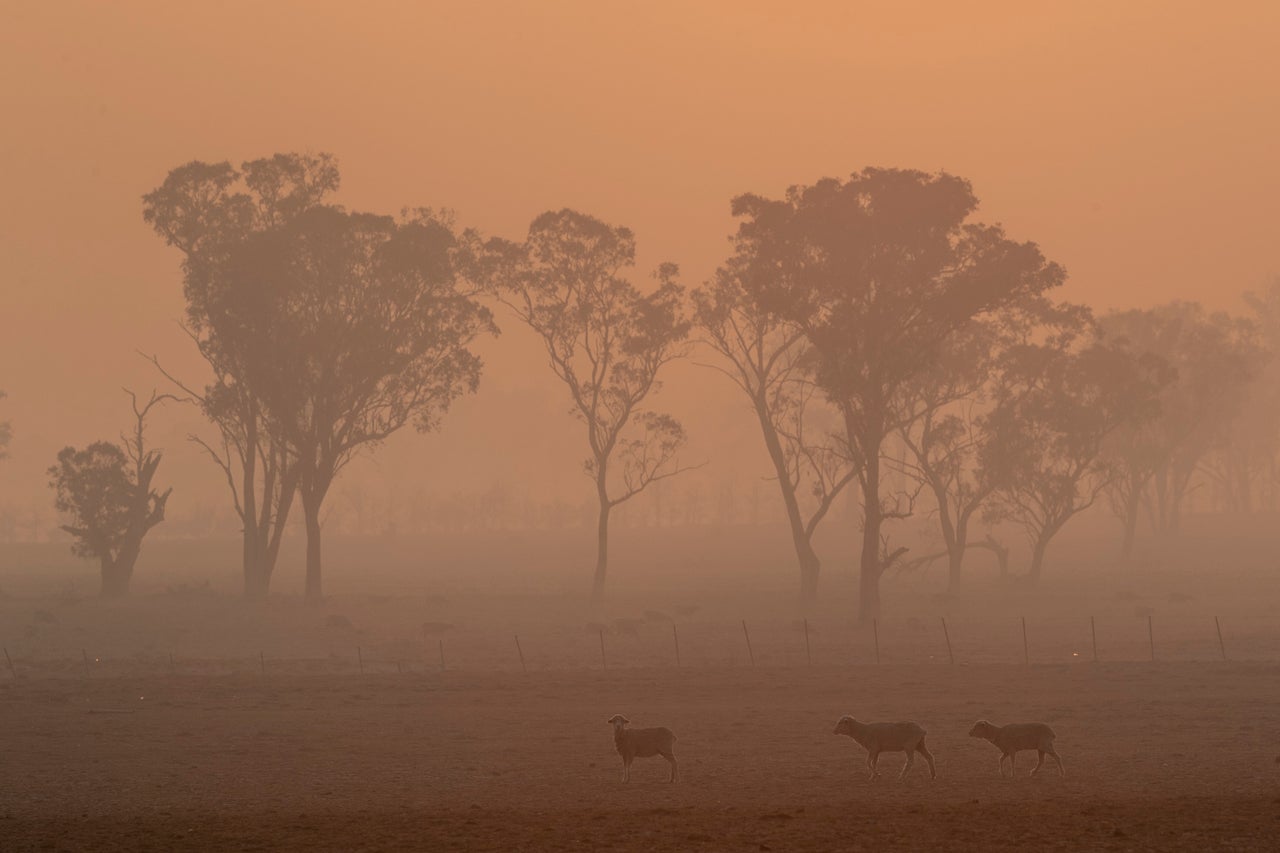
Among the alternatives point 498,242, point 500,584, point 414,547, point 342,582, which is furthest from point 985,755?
point 414,547

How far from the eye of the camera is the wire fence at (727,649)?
40.2 meters

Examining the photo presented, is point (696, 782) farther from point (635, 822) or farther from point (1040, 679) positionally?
point (1040, 679)

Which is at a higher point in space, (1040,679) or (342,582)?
(342,582)

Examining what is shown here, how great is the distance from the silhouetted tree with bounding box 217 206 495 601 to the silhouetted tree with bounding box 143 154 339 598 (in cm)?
57

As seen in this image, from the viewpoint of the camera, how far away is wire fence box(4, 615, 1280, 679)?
132ft

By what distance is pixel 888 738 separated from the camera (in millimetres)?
21672

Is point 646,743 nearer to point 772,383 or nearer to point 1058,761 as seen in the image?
point 1058,761

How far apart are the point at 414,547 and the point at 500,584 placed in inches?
1994

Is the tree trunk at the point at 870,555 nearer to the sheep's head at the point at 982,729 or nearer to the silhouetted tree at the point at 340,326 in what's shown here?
the silhouetted tree at the point at 340,326

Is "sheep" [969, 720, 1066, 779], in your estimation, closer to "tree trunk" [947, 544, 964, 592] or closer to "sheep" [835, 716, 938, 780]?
"sheep" [835, 716, 938, 780]

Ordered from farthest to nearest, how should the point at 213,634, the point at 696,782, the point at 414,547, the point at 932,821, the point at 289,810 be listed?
1. the point at 414,547
2. the point at 213,634
3. the point at 696,782
4. the point at 289,810
5. the point at 932,821

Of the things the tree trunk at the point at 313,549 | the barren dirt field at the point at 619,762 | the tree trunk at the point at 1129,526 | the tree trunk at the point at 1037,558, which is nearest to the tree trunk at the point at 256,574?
the tree trunk at the point at 313,549

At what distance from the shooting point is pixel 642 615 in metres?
60.3

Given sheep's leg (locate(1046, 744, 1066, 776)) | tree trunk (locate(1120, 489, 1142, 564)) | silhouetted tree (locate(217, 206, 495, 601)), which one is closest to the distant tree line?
silhouetted tree (locate(217, 206, 495, 601))
